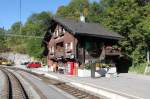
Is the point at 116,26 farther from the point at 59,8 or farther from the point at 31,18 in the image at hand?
the point at 31,18

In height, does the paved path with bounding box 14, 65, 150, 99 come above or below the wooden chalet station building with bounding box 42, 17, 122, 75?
below

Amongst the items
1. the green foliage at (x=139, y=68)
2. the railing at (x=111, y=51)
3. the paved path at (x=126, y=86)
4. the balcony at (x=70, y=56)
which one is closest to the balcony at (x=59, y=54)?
the balcony at (x=70, y=56)

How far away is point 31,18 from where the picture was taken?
141 metres

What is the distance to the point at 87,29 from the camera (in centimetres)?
4831

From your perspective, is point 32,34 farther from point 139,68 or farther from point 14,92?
point 14,92

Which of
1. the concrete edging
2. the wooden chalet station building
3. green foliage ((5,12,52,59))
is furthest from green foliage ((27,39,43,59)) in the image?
the concrete edging

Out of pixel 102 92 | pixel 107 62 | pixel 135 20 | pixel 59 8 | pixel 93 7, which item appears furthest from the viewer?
pixel 59 8

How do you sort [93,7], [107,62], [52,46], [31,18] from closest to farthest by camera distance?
[107,62] < [52,46] < [93,7] < [31,18]

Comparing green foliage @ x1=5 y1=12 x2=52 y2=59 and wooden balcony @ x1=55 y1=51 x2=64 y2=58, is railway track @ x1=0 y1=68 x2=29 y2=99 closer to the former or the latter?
wooden balcony @ x1=55 y1=51 x2=64 y2=58

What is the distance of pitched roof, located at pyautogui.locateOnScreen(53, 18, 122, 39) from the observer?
151 feet

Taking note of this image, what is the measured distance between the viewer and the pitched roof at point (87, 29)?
46000mm

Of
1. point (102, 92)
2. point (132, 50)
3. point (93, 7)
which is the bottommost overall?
point (102, 92)

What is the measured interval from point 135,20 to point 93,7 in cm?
3174

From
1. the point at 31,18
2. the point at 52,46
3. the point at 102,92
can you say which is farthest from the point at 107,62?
the point at 31,18
